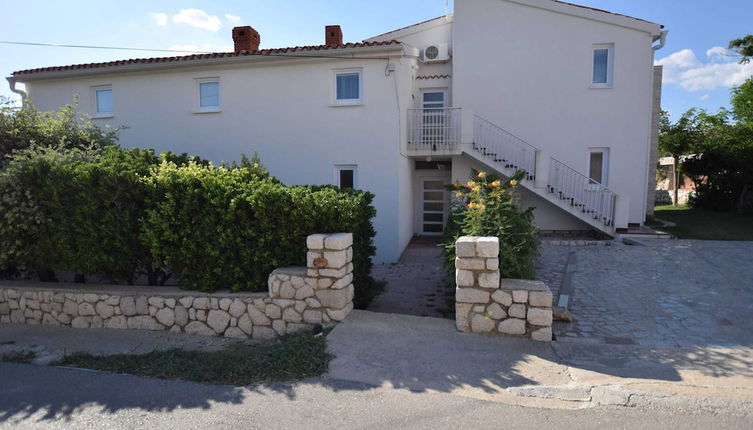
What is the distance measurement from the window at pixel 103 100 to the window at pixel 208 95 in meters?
2.85

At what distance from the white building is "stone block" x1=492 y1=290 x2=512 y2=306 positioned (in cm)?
543

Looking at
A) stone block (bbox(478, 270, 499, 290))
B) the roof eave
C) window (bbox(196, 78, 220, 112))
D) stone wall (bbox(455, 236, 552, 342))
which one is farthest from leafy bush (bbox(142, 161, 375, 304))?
window (bbox(196, 78, 220, 112))

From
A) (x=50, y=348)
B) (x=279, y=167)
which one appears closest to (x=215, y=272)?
(x=50, y=348)

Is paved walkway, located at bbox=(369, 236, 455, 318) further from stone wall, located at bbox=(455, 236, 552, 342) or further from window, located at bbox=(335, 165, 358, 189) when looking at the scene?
window, located at bbox=(335, 165, 358, 189)

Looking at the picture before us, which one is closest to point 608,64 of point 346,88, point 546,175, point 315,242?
point 546,175

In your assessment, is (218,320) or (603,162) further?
(603,162)

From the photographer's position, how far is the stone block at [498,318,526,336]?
4758 millimetres

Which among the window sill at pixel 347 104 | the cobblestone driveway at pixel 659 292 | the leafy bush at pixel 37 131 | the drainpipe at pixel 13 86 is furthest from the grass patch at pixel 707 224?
the drainpipe at pixel 13 86

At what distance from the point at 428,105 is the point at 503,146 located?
2.72 metres

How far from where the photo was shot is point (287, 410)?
3488 millimetres

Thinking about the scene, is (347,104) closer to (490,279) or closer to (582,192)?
(490,279)

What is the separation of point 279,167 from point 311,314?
6250 millimetres

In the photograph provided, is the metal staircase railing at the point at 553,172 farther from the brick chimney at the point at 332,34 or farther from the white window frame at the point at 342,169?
the brick chimney at the point at 332,34

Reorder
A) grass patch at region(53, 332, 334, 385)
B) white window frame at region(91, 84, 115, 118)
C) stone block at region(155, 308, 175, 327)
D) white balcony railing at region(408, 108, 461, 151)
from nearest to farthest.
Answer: grass patch at region(53, 332, 334, 385) < stone block at region(155, 308, 175, 327) < white balcony railing at region(408, 108, 461, 151) < white window frame at region(91, 84, 115, 118)
